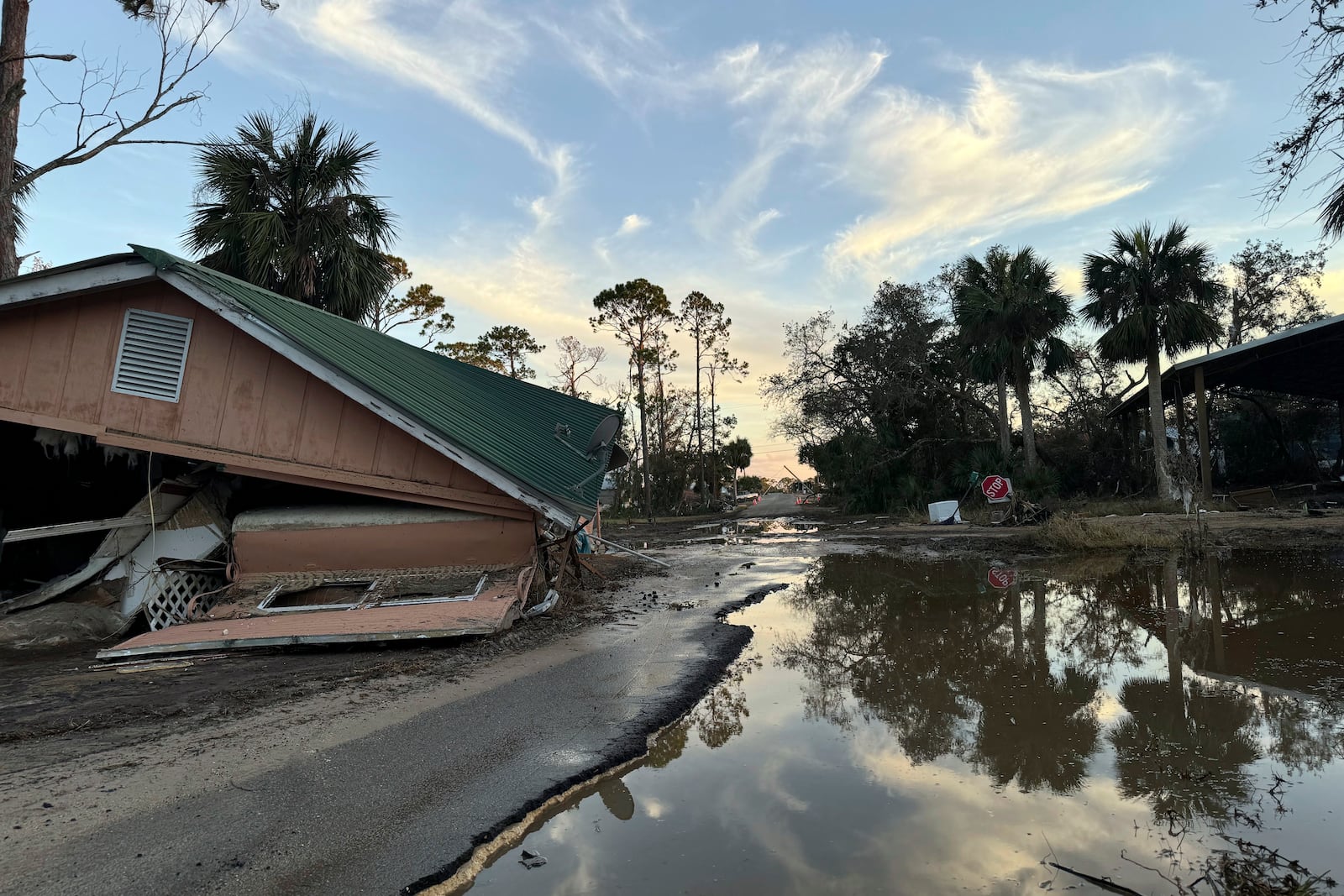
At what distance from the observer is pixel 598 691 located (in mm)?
5906

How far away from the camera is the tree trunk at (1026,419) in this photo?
28.5m

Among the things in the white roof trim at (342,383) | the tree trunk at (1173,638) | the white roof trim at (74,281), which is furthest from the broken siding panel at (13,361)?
the tree trunk at (1173,638)

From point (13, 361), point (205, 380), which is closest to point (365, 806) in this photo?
point (205, 380)

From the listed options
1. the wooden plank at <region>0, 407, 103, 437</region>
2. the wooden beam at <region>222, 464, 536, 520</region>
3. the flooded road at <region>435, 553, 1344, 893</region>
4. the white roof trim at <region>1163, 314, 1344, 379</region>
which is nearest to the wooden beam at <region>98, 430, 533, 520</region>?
the wooden beam at <region>222, 464, 536, 520</region>

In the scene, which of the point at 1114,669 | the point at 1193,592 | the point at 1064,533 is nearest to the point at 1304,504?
the point at 1064,533

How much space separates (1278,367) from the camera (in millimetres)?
24078

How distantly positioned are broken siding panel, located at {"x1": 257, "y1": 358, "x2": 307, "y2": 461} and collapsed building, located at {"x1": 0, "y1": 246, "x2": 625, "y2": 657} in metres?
0.02

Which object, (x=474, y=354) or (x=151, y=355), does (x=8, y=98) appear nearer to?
(x=151, y=355)

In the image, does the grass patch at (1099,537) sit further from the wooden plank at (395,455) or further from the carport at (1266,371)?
the wooden plank at (395,455)

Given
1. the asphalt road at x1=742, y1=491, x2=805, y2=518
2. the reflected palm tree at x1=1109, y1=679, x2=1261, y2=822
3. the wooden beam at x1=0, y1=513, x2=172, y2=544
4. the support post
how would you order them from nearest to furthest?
the reflected palm tree at x1=1109, y1=679, x2=1261, y2=822, the wooden beam at x1=0, y1=513, x2=172, y2=544, the support post, the asphalt road at x1=742, y1=491, x2=805, y2=518

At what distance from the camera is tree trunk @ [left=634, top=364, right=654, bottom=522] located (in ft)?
125

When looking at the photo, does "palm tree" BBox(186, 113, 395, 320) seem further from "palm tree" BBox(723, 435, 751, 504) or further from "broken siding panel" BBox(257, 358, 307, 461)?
"palm tree" BBox(723, 435, 751, 504)

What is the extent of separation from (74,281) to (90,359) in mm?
922

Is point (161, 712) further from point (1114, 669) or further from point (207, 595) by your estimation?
point (1114, 669)
